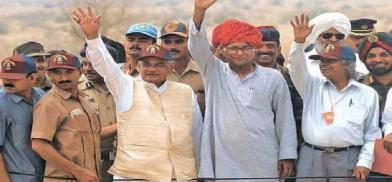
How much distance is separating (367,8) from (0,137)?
35040 millimetres

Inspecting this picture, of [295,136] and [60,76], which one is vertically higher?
[60,76]

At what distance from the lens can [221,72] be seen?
6.32 meters

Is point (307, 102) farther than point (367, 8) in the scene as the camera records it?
No

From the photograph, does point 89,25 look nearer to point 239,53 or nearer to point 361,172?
point 239,53

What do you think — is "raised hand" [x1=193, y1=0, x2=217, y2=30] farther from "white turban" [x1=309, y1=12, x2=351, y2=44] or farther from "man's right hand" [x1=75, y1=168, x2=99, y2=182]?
"white turban" [x1=309, y1=12, x2=351, y2=44]

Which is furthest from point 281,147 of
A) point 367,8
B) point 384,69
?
point 367,8

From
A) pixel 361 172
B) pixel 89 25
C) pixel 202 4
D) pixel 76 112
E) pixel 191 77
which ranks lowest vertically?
pixel 361 172

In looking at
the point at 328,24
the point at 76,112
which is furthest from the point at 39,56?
the point at 328,24

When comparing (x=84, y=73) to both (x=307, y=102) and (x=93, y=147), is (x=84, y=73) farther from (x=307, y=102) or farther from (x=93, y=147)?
(x=307, y=102)

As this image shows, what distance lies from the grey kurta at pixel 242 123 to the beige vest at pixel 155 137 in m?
0.14

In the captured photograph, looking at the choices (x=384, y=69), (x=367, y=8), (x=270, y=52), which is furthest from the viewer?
(x=367, y=8)

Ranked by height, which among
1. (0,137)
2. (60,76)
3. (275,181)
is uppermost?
(60,76)

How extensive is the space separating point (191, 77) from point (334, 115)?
1.41 metres

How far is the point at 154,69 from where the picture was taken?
247 inches
